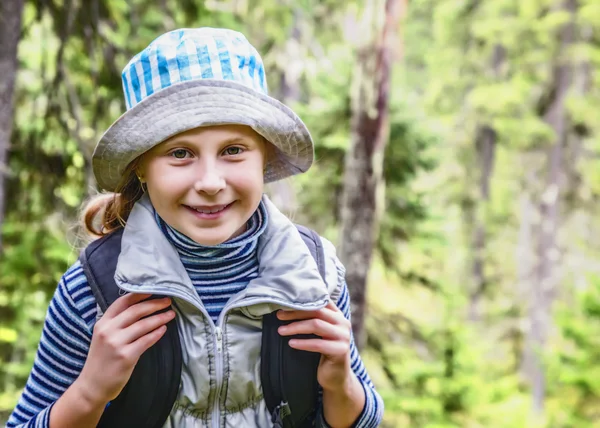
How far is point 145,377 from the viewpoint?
1.48m

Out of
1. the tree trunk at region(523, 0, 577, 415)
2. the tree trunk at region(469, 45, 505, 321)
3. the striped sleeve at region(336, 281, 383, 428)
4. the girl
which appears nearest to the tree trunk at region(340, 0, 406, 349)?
the striped sleeve at region(336, 281, 383, 428)

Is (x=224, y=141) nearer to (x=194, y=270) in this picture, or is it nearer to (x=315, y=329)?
(x=194, y=270)

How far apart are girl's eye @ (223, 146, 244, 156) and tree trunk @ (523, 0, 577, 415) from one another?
1312 cm

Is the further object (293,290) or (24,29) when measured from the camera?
(24,29)

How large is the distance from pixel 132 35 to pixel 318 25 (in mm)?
6596

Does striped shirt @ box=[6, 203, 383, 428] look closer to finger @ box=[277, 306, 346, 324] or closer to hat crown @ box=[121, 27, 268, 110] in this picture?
finger @ box=[277, 306, 346, 324]

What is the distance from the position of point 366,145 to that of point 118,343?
4.26m

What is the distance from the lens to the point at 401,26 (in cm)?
547

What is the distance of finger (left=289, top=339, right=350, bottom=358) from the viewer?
154 cm

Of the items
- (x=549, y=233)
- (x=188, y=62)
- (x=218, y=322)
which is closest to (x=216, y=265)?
(x=218, y=322)

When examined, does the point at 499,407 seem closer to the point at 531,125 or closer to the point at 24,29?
the point at 24,29

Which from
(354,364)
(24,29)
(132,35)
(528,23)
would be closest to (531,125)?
(528,23)

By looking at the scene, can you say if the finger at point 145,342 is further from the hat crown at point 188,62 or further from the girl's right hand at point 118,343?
the hat crown at point 188,62

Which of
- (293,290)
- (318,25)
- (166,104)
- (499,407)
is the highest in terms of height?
(318,25)
